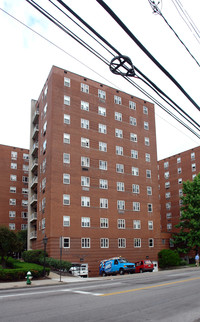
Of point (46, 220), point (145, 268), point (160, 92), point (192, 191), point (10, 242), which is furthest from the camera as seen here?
point (192, 191)

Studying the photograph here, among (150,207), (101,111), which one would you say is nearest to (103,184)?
(150,207)

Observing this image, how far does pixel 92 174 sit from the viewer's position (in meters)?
43.3

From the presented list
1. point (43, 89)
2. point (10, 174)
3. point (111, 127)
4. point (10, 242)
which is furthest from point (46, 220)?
point (10, 174)

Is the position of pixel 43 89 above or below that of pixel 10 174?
above

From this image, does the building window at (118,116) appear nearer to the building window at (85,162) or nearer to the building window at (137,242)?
the building window at (85,162)

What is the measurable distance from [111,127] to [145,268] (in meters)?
21.7

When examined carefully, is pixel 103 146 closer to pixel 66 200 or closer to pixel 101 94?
pixel 101 94

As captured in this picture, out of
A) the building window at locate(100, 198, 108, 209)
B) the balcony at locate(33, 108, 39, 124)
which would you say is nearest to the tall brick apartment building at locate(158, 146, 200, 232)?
the building window at locate(100, 198, 108, 209)

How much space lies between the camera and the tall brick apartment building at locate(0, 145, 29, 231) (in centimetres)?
7125

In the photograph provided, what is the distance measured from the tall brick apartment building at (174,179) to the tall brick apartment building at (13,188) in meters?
32.8

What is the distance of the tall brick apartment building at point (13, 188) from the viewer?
7125cm

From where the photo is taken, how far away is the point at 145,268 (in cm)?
3316

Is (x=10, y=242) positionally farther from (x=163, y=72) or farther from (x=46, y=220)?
(x=163, y=72)

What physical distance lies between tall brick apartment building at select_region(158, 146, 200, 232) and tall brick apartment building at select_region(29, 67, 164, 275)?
24.4 m
